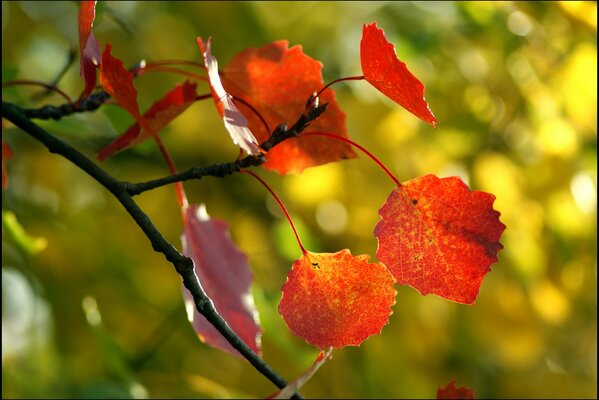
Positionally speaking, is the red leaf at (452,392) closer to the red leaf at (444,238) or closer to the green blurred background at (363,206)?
the red leaf at (444,238)

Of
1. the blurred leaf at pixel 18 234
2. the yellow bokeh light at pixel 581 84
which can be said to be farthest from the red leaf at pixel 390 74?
the yellow bokeh light at pixel 581 84

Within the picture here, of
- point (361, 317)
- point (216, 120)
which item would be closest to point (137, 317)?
point (216, 120)

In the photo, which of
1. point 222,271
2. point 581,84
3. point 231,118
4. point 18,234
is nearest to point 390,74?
point 231,118

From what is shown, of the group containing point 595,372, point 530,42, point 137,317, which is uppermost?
point 530,42

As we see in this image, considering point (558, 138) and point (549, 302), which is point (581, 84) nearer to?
point (558, 138)

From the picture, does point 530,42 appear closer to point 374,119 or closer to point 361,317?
point 374,119

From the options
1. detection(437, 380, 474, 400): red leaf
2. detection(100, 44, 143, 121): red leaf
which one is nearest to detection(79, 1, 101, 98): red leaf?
detection(100, 44, 143, 121): red leaf

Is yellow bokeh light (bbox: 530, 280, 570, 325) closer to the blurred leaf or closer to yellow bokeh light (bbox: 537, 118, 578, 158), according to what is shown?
yellow bokeh light (bbox: 537, 118, 578, 158)
